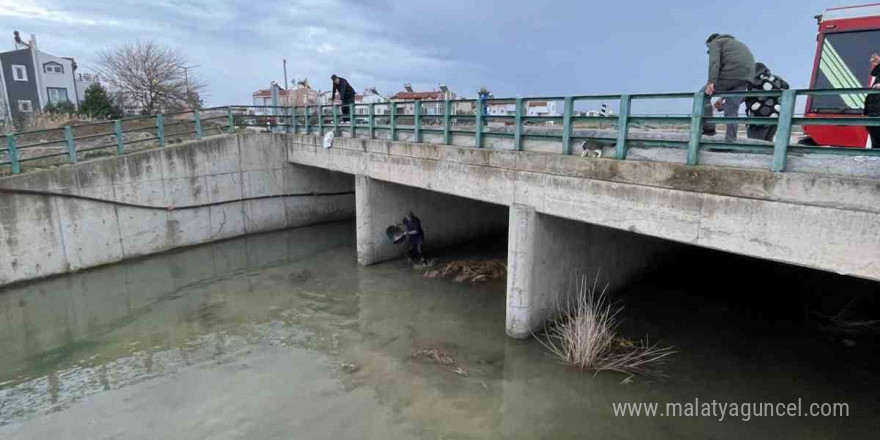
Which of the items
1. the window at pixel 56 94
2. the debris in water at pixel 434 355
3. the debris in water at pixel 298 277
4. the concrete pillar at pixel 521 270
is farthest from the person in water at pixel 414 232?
the window at pixel 56 94

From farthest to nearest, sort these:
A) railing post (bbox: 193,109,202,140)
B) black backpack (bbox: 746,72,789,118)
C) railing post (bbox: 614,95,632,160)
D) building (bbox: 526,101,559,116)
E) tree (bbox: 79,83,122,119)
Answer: tree (bbox: 79,83,122,119) → railing post (bbox: 193,109,202,140) → building (bbox: 526,101,559,116) → black backpack (bbox: 746,72,789,118) → railing post (bbox: 614,95,632,160)

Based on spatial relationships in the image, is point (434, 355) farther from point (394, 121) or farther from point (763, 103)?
point (763, 103)

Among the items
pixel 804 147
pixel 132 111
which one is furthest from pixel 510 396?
pixel 132 111

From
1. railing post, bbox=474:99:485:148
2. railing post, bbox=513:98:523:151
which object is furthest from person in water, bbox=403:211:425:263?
railing post, bbox=513:98:523:151

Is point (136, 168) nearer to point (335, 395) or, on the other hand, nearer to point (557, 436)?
point (335, 395)

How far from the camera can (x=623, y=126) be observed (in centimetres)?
617

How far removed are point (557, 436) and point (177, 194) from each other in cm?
1163

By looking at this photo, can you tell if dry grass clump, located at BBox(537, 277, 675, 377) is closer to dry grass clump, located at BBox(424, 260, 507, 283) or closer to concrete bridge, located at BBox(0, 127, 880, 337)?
concrete bridge, located at BBox(0, 127, 880, 337)

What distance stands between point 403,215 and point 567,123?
630 cm

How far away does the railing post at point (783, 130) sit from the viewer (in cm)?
461

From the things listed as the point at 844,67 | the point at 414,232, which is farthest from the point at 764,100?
the point at 414,232

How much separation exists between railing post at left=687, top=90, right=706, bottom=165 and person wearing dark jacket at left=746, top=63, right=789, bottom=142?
5.90 ft

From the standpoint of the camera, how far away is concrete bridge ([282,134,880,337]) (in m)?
4.43

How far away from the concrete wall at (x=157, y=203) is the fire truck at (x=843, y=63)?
42.2 ft
